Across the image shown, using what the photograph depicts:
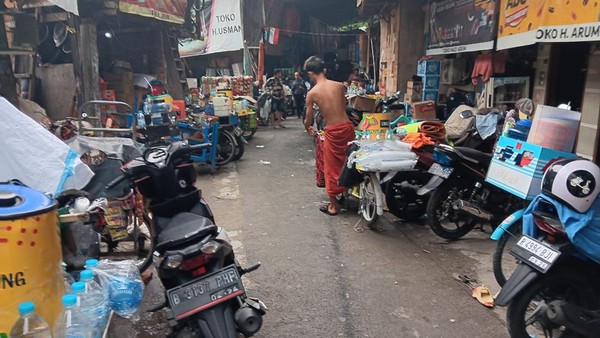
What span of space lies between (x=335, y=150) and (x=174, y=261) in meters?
3.58

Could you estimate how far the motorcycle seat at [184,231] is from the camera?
2.78 meters

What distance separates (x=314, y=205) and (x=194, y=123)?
10.4 ft

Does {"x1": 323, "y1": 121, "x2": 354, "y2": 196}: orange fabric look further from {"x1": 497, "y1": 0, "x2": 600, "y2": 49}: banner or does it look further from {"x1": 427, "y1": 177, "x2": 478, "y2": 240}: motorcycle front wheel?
{"x1": 497, "y1": 0, "x2": 600, "y2": 49}: banner

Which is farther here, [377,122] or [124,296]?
[377,122]

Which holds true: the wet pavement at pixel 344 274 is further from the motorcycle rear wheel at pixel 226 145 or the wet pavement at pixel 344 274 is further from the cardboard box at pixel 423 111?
the cardboard box at pixel 423 111

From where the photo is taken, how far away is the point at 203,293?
2.66m

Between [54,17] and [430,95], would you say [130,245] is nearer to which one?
[54,17]

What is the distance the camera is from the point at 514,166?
4.23 meters

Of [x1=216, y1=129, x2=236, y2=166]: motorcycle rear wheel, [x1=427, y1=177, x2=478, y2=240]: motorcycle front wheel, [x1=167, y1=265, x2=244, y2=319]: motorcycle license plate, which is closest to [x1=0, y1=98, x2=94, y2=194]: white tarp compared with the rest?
[x1=167, y1=265, x2=244, y2=319]: motorcycle license plate

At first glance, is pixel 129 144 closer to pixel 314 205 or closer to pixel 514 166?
pixel 314 205

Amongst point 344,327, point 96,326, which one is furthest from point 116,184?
point 344,327

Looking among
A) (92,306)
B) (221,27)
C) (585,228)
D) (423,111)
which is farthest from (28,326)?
(221,27)

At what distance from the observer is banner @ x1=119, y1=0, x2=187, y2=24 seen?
9023 mm

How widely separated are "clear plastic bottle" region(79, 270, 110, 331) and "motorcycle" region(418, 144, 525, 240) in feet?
10.9
